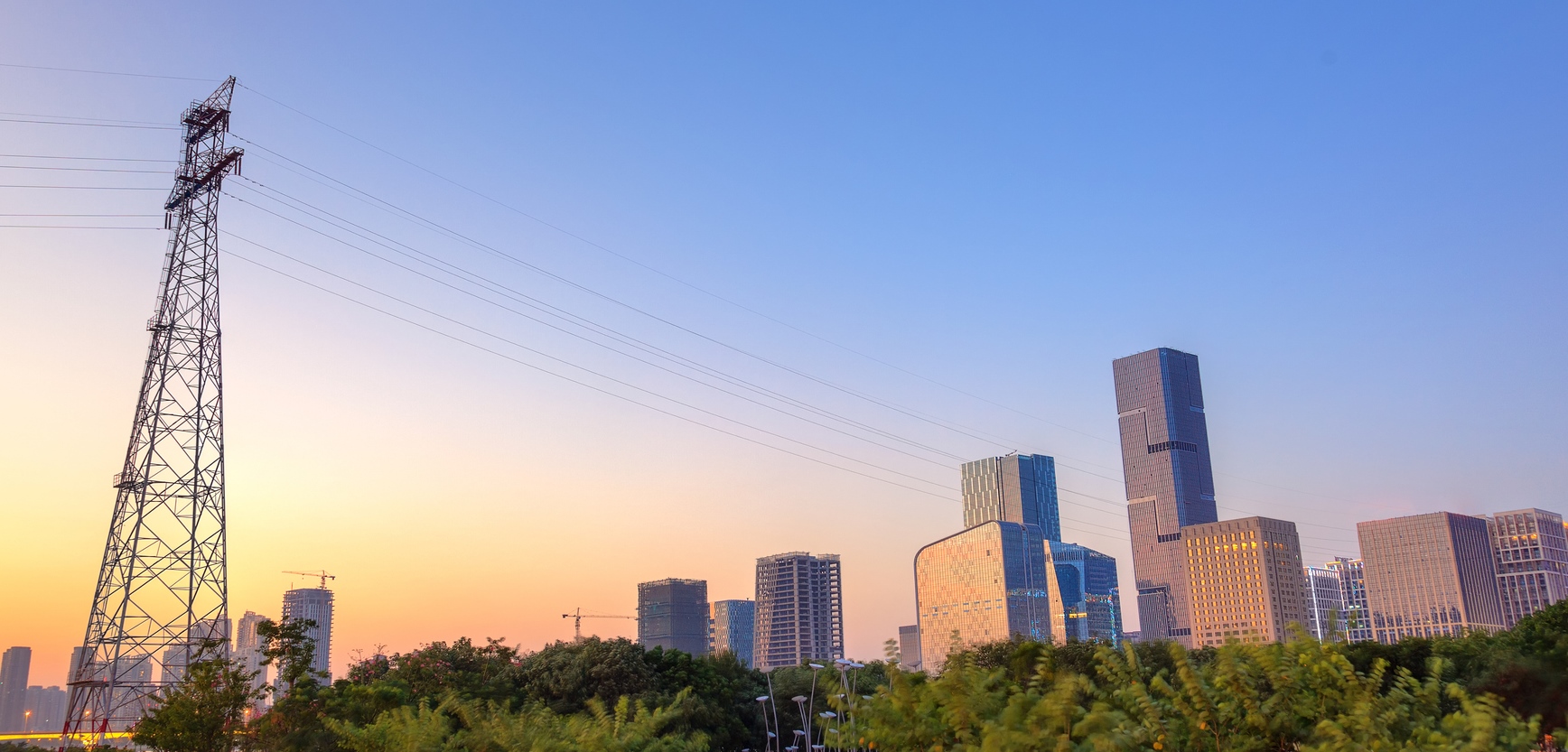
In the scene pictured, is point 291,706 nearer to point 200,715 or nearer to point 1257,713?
point 200,715

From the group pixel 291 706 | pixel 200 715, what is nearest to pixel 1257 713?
pixel 200 715

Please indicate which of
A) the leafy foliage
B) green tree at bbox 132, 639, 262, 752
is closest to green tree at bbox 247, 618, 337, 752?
green tree at bbox 132, 639, 262, 752

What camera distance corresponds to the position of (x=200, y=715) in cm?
3491

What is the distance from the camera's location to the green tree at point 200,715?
34.1 m

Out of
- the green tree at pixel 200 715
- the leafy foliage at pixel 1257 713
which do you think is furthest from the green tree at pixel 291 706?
the leafy foliage at pixel 1257 713

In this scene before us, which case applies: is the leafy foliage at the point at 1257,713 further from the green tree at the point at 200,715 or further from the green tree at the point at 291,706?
the green tree at the point at 291,706

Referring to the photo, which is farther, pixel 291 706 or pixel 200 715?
pixel 291 706

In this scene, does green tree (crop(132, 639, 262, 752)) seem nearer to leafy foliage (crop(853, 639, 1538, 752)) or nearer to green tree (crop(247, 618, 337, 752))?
green tree (crop(247, 618, 337, 752))

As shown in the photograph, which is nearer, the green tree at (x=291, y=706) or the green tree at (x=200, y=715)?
the green tree at (x=200, y=715)

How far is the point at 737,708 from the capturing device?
6125 cm

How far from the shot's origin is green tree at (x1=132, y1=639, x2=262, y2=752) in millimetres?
34125

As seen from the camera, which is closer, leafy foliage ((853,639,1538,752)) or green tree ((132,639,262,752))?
leafy foliage ((853,639,1538,752))

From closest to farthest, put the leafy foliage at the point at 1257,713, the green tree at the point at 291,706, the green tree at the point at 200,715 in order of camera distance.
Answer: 1. the leafy foliage at the point at 1257,713
2. the green tree at the point at 200,715
3. the green tree at the point at 291,706

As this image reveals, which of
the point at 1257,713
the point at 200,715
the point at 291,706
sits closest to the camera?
the point at 1257,713
